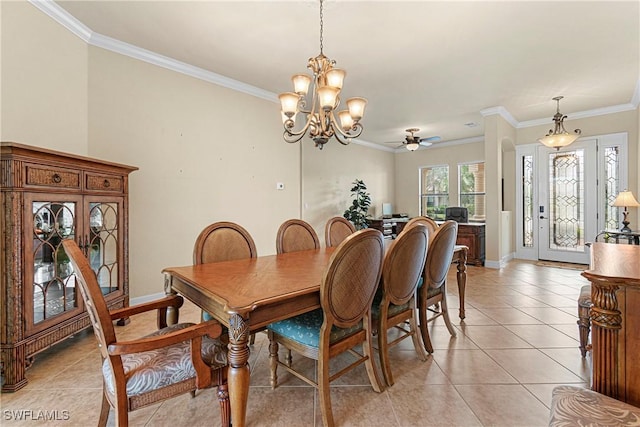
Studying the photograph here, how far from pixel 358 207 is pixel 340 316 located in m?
5.15

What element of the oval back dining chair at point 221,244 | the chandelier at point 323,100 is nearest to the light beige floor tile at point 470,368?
the oval back dining chair at point 221,244

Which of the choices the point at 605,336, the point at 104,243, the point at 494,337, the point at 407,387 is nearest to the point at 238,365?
the point at 407,387

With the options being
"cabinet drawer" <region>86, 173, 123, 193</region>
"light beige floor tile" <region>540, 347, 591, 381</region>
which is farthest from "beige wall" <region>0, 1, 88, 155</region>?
"light beige floor tile" <region>540, 347, 591, 381</region>

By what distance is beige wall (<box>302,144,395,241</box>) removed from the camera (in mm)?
5750

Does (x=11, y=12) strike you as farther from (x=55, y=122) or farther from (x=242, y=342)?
(x=242, y=342)

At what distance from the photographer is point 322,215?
5.98 m

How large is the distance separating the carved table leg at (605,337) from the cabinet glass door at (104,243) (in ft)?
10.0

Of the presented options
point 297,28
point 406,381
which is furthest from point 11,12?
point 406,381

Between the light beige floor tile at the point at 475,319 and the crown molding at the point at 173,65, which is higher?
the crown molding at the point at 173,65

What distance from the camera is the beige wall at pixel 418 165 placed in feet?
22.8

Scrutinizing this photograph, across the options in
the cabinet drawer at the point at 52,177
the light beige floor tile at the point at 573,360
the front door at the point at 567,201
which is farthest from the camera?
the front door at the point at 567,201

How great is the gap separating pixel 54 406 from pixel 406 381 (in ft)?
6.63

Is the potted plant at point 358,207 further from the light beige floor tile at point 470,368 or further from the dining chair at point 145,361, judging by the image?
the dining chair at point 145,361

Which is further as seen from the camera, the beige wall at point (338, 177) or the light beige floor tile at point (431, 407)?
the beige wall at point (338, 177)
